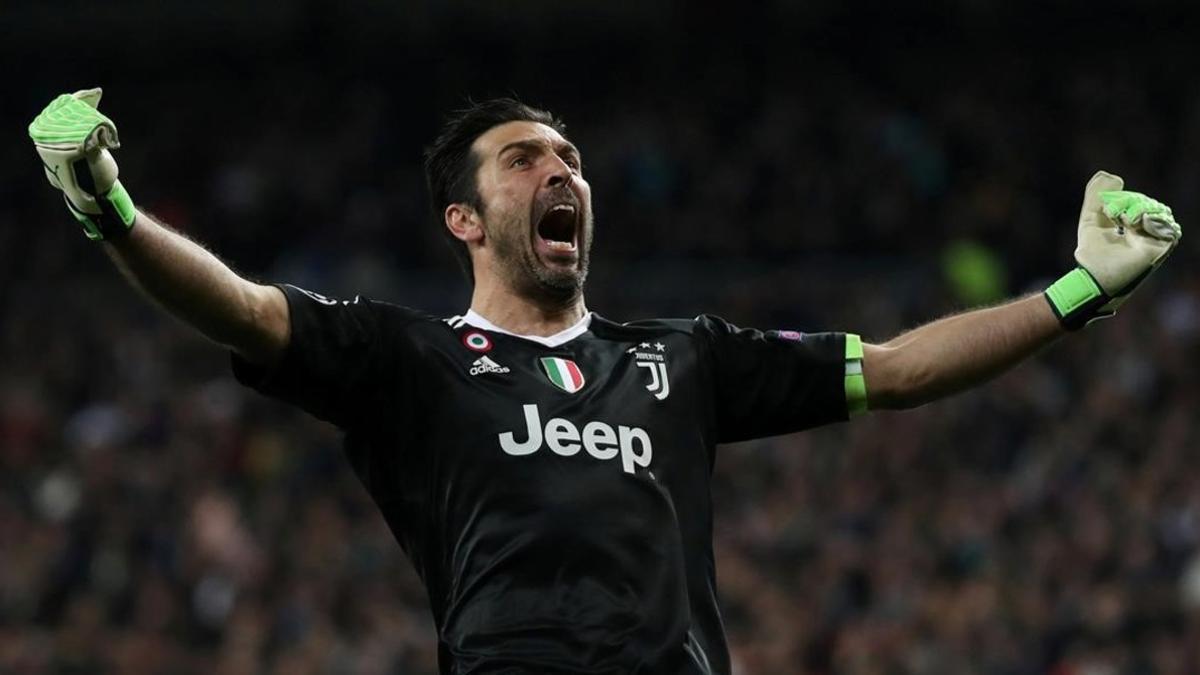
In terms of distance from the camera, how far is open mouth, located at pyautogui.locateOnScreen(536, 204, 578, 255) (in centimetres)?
501

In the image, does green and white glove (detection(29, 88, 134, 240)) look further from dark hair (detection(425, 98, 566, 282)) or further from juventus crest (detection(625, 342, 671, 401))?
juventus crest (detection(625, 342, 671, 401))

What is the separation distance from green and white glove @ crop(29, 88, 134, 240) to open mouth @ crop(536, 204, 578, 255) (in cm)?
119

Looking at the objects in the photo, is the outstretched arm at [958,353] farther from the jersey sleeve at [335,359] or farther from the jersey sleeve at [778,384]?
the jersey sleeve at [335,359]

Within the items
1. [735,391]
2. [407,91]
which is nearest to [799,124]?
[407,91]

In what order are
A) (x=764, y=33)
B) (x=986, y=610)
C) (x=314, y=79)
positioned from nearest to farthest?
(x=986, y=610) → (x=764, y=33) → (x=314, y=79)

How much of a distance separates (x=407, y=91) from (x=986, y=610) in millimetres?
11490

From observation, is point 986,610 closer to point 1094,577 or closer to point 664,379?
point 1094,577

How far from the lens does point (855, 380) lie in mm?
4953

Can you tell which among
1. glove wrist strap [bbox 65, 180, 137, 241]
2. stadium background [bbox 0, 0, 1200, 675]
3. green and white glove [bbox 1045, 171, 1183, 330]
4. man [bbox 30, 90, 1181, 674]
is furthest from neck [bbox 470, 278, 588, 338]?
stadium background [bbox 0, 0, 1200, 675]

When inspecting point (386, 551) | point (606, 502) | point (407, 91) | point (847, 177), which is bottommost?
point (606, 502)

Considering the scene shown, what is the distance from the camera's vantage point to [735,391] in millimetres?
4973

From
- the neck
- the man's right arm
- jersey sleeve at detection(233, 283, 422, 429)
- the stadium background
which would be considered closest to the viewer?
the man's right arm

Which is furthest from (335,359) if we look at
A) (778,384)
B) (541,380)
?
(778,384)

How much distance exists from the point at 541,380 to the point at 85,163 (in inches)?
46.7
